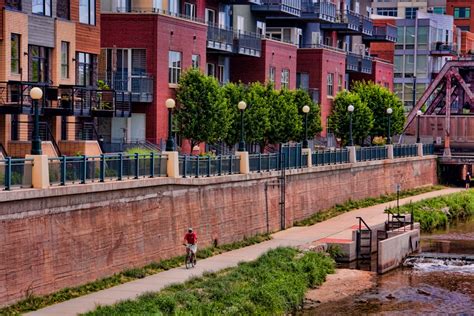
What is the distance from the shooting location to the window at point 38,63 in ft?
160

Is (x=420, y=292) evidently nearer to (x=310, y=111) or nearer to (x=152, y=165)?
(x=152, y=165)

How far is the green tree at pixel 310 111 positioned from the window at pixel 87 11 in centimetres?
2226

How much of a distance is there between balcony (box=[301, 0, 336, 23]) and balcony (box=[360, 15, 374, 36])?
1065cm

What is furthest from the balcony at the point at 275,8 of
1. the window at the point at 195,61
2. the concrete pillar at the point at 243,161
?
the concrete pillar at the point at 243,161

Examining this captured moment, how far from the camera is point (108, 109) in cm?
5353

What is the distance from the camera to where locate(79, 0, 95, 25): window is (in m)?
53.1

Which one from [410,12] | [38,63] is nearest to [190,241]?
[38,63]

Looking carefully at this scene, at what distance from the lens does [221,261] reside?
43812 millimetres

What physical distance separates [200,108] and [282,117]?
10650mm

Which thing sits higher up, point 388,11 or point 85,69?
point 388,11

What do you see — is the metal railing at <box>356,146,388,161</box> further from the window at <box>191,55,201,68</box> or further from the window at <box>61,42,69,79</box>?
the window at <box>61,42,69,79</box>

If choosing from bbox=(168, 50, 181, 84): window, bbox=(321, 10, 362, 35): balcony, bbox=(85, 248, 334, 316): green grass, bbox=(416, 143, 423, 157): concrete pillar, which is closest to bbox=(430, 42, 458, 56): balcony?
bbox=(321, 10, 362, 35): balcony

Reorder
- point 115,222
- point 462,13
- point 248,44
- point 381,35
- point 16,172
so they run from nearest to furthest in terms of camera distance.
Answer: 1. point 16,172
2. point 115,222
3. point 248,44
4. point 381,35
5. point 462,13

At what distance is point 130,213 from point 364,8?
223ft
